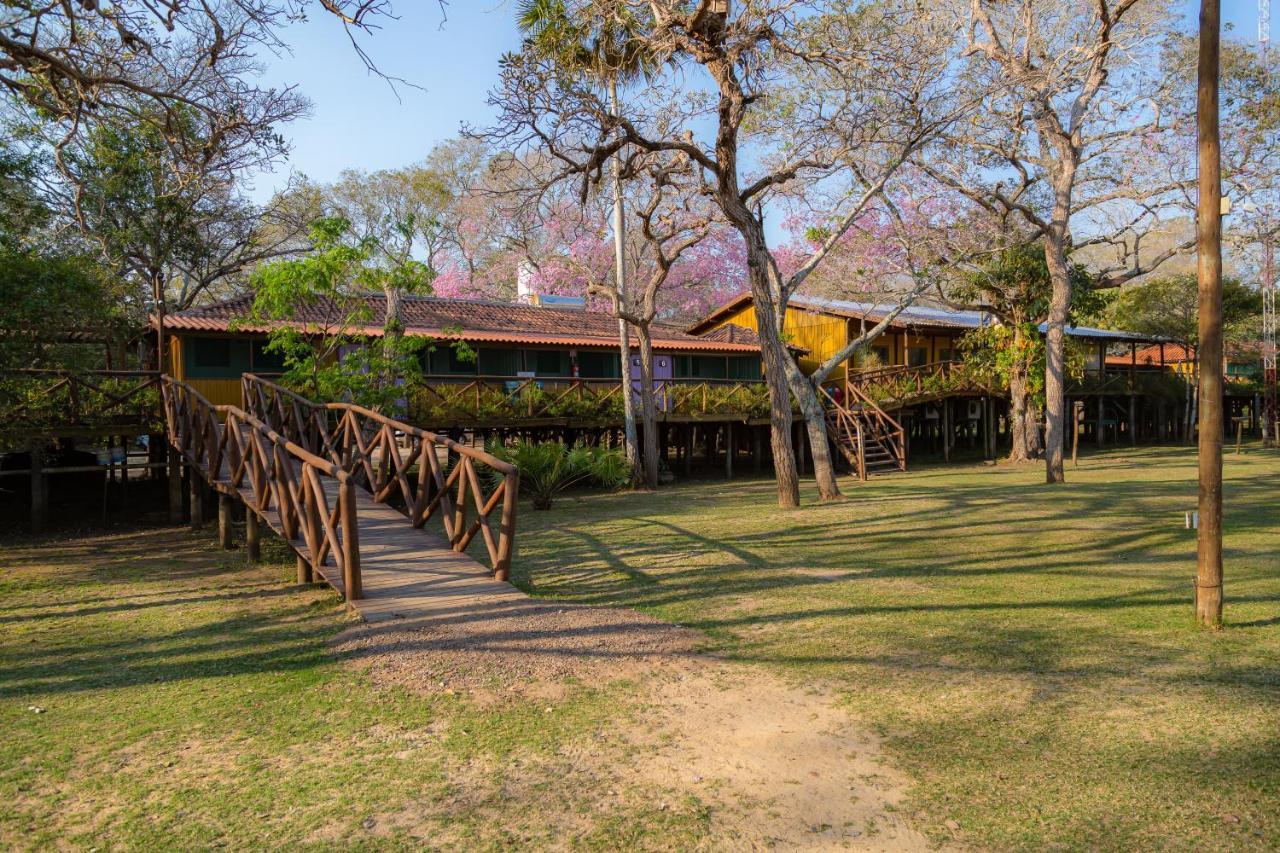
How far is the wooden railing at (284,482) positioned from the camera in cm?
693

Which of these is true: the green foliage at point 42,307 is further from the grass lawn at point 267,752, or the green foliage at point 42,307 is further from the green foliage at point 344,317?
the grass lawn at point 267,752

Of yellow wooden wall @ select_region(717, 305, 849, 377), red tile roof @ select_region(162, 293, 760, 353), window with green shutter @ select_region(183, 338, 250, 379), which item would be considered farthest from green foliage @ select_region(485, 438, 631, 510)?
yellow wooden wall @ select_region(717, 305, 849, 377)

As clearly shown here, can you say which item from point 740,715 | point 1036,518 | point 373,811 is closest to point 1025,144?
point 1036,518

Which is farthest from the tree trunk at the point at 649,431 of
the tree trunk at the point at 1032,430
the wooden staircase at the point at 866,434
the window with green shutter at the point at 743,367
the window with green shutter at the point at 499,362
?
the tree trunk at the point at 1032,430

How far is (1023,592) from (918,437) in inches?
1009

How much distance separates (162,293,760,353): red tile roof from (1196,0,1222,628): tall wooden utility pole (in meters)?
13.2

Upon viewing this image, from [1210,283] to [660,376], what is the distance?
20.5 m

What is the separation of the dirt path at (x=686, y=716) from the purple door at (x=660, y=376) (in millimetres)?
13578

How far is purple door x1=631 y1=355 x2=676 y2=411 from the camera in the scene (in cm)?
2108

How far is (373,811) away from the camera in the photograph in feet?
12.3

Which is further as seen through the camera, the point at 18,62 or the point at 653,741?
the point at 18,62

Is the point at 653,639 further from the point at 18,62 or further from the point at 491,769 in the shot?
the point at 18,62

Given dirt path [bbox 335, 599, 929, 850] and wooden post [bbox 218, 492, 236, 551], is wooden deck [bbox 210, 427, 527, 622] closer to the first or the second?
dirt path [bbox 335, 599, 929, 850]

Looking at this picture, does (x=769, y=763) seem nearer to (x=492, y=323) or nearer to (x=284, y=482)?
(x=284, y=482)
